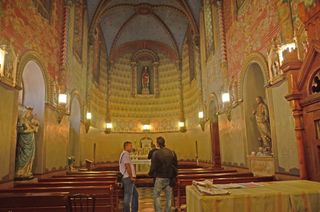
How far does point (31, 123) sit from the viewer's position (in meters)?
7.67

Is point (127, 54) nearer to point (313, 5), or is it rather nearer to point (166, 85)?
point (166, 85)

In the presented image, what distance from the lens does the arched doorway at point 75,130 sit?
12.6m

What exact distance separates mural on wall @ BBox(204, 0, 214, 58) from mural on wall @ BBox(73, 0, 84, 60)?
629cm

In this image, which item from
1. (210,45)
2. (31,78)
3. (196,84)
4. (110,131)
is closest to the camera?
(31,78)

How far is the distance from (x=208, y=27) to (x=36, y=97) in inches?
350

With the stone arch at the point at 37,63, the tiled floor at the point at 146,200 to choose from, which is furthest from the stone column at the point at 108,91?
the stone arch at the point at 37,63

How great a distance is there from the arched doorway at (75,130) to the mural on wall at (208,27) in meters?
6.95

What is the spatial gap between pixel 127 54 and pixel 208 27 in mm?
8305

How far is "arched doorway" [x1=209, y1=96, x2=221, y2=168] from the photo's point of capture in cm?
1316

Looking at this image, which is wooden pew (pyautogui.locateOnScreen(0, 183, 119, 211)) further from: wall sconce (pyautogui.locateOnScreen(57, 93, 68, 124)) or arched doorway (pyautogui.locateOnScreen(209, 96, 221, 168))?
arched doorway (pyautogui.locateOnScreen(209, 96, 221, 168))

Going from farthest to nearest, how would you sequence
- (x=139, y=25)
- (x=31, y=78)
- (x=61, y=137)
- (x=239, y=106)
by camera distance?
(x=139, y=25)
(x=61, y=137)
(x=239, y=106)
(x=31, y=78)

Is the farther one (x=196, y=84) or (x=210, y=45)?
(x=196, y=84)

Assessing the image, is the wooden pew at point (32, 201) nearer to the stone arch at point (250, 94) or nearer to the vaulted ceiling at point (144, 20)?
the stone arch at point (250, 94)

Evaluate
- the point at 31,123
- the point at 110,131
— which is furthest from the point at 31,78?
the point at 110,131
